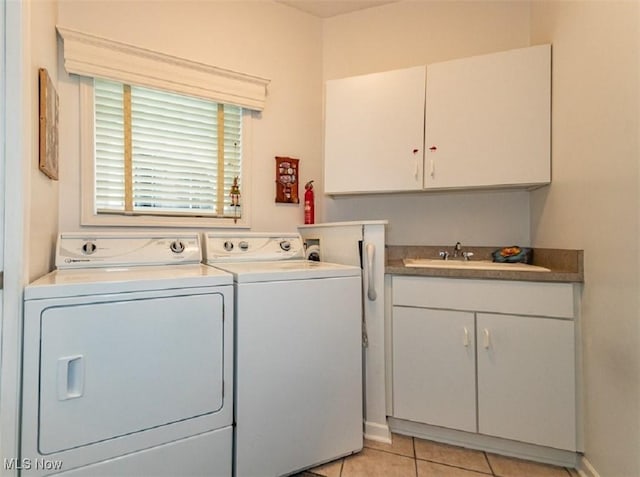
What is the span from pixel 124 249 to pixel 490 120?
6.94 feet

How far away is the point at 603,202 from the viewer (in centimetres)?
136

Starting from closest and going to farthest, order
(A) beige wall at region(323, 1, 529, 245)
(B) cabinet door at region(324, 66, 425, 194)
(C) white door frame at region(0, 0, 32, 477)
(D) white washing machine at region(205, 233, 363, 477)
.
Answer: (C) white door frame at region(0, 0, 32, 477) < (D) white washing machine at region(205, 233, 363, 477) < (B) cabinet door at region(324, 66, 425, 194) < (A) beige wall at region(323, 1, 529, 245)

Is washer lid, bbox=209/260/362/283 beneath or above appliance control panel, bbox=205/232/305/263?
beneath

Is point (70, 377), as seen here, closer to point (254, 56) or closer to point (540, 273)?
point (540, 273)

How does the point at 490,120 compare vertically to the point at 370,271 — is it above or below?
above

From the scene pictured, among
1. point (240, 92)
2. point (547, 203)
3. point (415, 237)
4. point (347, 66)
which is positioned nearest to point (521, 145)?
point (547, 203)

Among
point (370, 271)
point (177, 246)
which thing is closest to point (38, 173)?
point (177, 246)

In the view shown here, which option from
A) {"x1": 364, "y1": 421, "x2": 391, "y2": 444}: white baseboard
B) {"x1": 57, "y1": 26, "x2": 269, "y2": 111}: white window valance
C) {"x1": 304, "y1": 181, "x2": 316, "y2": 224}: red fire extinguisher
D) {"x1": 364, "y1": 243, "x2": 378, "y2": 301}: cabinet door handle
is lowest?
{"x1": 364, "y1": 421, "x2": 391, "y2": 444}: white baseboard

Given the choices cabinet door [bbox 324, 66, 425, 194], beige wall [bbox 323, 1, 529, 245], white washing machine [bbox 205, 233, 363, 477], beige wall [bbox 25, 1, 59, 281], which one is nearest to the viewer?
beige wall [bbox 25, 1, 59, 281]

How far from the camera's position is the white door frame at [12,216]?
3.31 feet

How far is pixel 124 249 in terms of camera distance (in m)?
1.72

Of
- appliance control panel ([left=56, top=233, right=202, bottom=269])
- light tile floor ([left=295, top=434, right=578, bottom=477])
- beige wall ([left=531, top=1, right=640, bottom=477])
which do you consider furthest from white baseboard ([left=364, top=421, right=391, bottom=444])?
appliance control panel ([left=56, top=233, right=202, bottom=269])

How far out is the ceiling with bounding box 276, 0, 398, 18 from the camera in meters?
2.45

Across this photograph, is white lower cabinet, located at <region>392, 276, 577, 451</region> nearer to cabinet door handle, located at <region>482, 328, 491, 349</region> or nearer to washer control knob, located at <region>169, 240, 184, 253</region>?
cabinet door handle, located at <region>482, 328, 491, 349</region>
